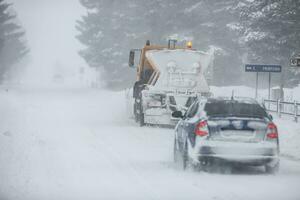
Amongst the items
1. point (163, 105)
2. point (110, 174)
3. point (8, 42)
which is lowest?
point (110, 174)

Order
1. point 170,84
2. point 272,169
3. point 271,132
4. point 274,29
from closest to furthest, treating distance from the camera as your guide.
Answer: point 271,132 < point 272,169 < point 170,84 < point 274,29

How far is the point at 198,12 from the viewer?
59250 millimetres

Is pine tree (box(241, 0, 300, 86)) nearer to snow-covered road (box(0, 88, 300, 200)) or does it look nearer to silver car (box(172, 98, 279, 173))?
snow-covered road (box(0, 88, 300, 200))

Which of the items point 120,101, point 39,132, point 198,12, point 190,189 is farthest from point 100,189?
point 198,12

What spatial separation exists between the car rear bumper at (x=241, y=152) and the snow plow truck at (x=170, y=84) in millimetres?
11325

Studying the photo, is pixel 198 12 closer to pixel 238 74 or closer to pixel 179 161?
pixel 238 74

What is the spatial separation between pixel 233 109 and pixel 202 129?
2.96ft

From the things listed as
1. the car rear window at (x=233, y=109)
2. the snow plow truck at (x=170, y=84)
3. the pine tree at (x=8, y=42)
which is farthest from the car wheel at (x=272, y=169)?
the pine tree at (x=8, y=42)

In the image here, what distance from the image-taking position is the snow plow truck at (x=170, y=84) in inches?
944

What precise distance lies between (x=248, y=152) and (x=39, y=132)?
10.2 m

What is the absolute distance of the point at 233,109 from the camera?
12.9 m

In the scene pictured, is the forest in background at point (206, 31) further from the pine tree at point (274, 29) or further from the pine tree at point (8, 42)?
the pine tree at point (8, 42)

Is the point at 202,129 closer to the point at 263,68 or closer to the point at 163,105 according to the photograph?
the point at 163,105

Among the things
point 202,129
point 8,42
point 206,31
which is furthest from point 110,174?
point 8,42
